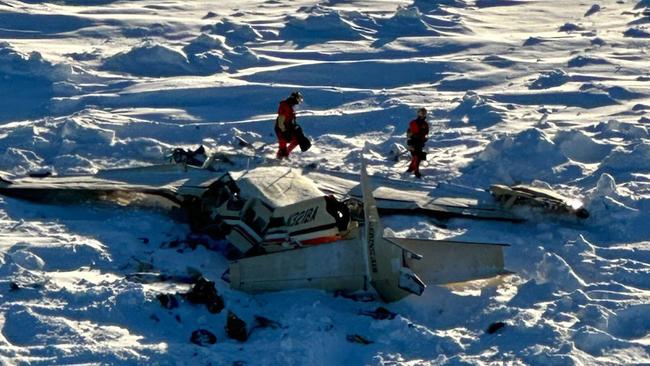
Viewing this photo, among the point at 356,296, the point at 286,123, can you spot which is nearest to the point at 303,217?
the point at 356,296

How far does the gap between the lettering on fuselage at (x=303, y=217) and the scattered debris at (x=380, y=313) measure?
146cm

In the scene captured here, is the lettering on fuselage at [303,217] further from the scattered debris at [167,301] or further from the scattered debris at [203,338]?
the scattered debris at [203,338]

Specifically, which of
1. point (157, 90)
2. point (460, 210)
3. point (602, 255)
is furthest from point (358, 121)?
point (602, 255)

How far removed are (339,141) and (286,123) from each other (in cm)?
230

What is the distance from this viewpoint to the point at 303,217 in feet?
45.6

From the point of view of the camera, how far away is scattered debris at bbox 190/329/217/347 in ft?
40.0

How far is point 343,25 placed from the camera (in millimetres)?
29719

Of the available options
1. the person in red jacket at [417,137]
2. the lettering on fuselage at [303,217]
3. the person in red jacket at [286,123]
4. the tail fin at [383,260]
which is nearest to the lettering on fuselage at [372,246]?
the tail fin at [383,260]

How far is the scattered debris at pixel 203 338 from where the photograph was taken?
12.2 meters

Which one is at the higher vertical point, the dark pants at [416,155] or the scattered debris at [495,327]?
the dark pants at [416,155]

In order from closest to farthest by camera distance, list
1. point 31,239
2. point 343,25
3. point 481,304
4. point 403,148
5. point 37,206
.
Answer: point 481,304
point 31,239
point 37,206
point 403,148
point 343,25

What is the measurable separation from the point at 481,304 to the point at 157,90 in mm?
11984

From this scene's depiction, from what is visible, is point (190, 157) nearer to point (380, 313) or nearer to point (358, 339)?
point (380, 313)

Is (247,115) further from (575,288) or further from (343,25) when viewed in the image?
(575,288)
